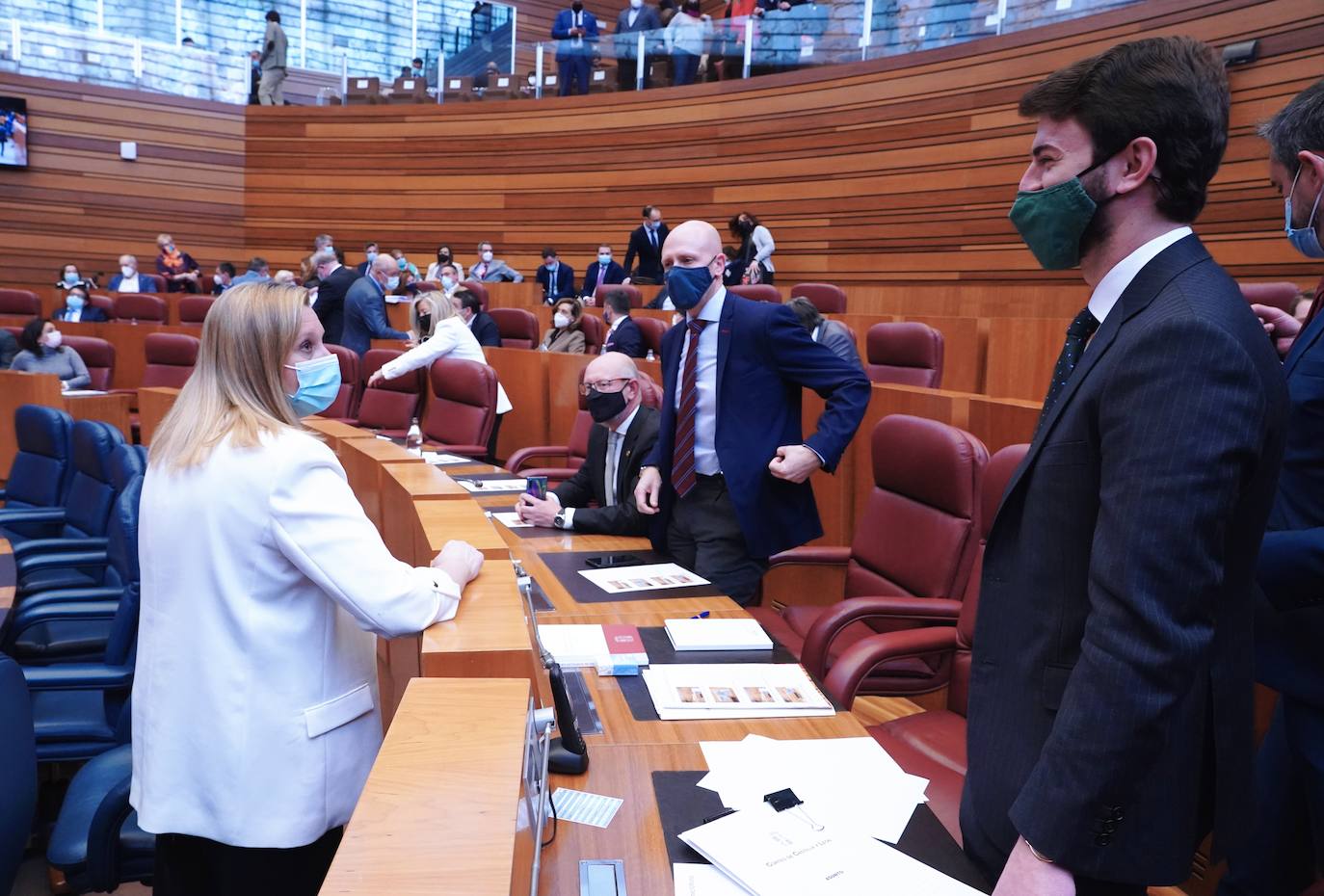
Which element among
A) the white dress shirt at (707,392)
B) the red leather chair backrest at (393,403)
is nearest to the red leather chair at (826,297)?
the red leather chair backrest at (393,403)

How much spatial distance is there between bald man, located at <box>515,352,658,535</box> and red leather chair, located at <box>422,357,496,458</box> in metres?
1.39

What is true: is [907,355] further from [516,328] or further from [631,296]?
[631,296]

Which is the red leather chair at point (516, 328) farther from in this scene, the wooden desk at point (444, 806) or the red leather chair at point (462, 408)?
the wooden desk at point (444, 806)

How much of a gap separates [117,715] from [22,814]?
1.09m

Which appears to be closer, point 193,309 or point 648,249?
point 648,249

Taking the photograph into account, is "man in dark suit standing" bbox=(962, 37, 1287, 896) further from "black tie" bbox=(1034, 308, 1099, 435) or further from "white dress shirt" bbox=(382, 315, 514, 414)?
"white dress shirt" bbox=(382, 315, 514, 414)

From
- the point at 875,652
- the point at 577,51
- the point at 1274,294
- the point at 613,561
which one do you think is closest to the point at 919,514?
the point at 875,652

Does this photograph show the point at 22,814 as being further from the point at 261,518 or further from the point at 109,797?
the point at 261,518

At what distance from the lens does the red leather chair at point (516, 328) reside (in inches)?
298

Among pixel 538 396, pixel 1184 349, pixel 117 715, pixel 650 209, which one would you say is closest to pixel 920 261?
pixel 650 209

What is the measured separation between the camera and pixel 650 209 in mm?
8898

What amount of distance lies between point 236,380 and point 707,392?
1.40 meters

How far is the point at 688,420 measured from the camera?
270 cm

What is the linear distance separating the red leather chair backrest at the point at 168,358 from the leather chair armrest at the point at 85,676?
508 cm
